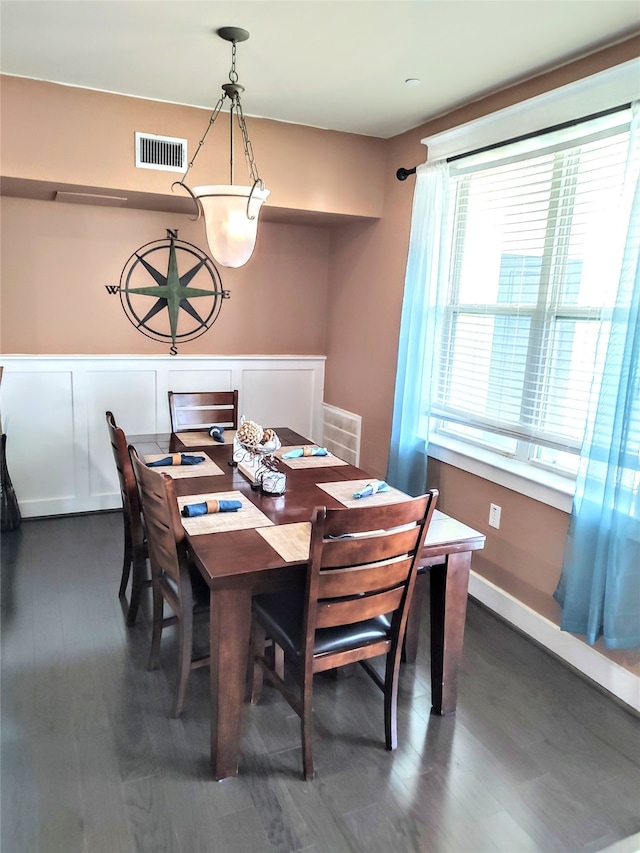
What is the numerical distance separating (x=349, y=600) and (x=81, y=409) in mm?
2718

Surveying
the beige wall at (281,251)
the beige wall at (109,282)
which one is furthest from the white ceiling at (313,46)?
the beige wall at (109,282)

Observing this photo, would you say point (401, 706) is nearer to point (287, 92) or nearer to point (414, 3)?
point (414, 3)

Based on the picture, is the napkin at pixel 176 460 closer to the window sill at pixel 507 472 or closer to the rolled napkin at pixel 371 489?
the rolled napkin at pixel 371 489

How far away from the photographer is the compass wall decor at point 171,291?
3889mm

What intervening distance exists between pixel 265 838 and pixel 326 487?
3.96 ft

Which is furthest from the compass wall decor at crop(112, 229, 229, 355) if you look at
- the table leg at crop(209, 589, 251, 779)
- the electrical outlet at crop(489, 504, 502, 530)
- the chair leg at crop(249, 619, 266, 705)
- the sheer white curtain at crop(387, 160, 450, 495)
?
the table leg at crop(209, 589, 251, 779)

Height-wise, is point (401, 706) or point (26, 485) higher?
point (26, 485)

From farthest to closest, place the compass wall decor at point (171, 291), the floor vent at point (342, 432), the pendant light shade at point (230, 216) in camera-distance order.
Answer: the floor vent at point (342, 432)
the compass wall decor at point (171, 291)
the pendant light shade at point (230, 216)

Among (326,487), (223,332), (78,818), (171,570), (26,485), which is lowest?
(78,818)

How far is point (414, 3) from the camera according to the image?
202 centimetres

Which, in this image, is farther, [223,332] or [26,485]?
[223,332]

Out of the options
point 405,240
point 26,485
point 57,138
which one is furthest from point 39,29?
point 26,485

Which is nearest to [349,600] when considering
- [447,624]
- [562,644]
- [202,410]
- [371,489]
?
[447,624]

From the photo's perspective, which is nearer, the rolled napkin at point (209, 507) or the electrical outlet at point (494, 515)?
the rolled napkin at point (209, 507)
